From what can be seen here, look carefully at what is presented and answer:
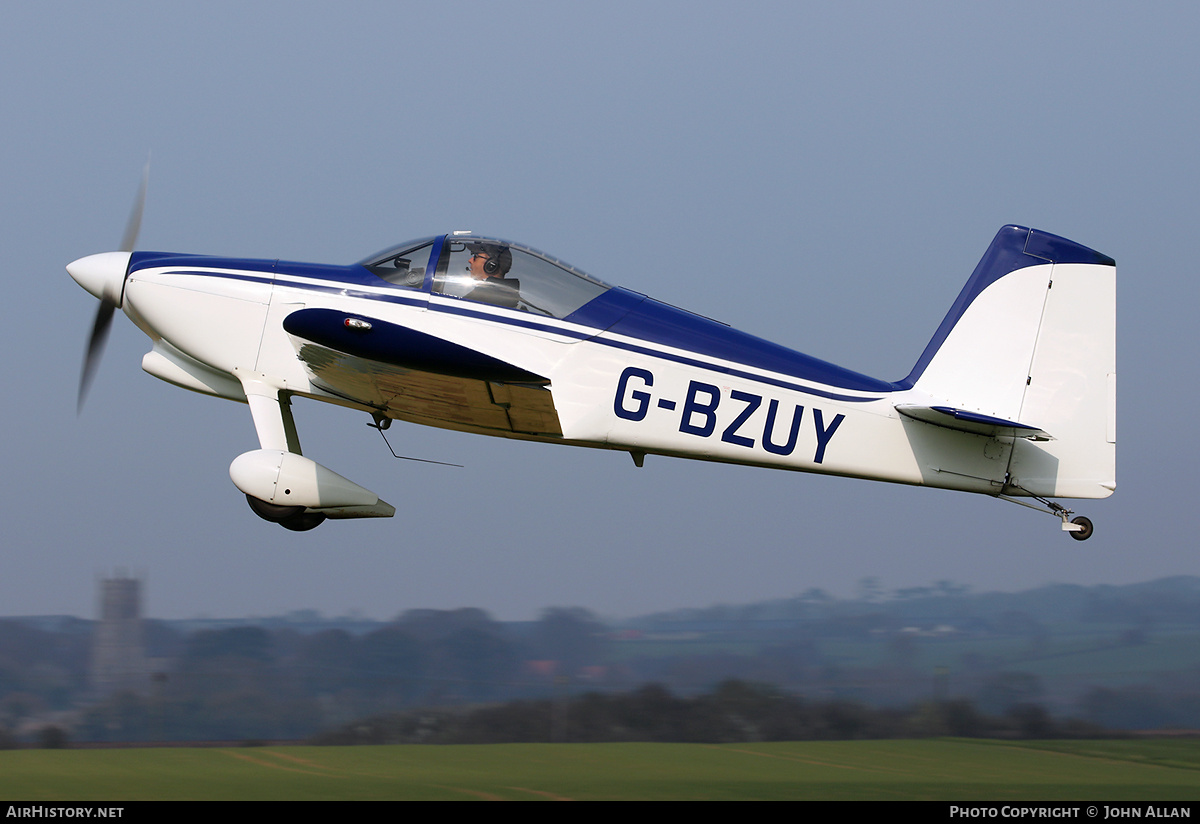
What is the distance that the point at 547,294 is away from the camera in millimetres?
7430

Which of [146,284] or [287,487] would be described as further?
[146,284]

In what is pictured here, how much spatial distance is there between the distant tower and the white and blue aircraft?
20.6m

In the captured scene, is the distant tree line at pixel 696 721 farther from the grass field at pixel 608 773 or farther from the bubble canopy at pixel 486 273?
the bubble canopy at pixel 486 273

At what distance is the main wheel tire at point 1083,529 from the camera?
7575mm

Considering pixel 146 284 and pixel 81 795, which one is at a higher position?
pixel 146 284

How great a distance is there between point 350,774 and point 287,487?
8.75 metres

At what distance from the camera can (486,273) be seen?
24.3 feet

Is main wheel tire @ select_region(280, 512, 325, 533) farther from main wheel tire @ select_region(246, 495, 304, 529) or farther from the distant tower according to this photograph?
the distant tower

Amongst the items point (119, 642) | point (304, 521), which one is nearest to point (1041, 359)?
point (304, 521)

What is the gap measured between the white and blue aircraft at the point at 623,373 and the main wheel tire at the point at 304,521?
0.02m

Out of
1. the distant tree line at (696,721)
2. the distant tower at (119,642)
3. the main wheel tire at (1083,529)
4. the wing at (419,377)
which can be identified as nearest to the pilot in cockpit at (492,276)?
the wing at (419,377)

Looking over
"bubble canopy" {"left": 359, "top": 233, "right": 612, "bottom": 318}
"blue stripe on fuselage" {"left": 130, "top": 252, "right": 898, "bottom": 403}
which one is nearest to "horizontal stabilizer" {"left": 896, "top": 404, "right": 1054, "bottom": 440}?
"blue stripe on fuselage" {"left": 130, "top": 252, "right": 898, "bottom": 403}

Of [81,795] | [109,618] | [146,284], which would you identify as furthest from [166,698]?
[146,284]
